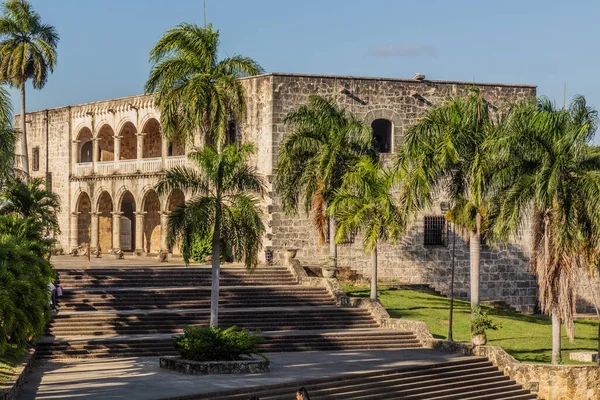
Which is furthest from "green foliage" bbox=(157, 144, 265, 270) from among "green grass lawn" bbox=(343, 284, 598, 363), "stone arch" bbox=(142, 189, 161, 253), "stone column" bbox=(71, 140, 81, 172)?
"stone column" bbox=(71, 140, 81, 172)

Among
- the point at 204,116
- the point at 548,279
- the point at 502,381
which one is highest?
the point at 204,116

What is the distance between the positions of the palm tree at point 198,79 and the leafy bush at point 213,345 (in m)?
8.85

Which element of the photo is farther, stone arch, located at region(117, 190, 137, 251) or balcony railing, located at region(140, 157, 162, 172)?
stone arch, located at region(117, 190, 137, 251)

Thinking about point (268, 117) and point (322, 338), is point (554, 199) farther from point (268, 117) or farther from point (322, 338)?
point (268, 117)

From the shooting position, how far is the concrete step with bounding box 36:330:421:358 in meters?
28.4

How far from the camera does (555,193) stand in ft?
95.5

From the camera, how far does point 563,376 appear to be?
29203 millimetres

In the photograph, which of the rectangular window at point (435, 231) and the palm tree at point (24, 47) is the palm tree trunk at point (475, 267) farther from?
the palm tree at point (24, 47)

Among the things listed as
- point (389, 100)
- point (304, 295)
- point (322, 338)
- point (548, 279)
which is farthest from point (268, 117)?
point (548, 279)

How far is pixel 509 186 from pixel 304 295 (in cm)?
876

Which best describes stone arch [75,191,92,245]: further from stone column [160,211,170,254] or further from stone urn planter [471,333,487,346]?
stone urn planter [471,333,487,346]

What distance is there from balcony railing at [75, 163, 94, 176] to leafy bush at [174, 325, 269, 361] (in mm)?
24495

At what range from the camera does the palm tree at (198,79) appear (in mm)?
34125

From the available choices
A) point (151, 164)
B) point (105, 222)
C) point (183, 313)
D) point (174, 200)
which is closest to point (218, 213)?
point (183, 313)
